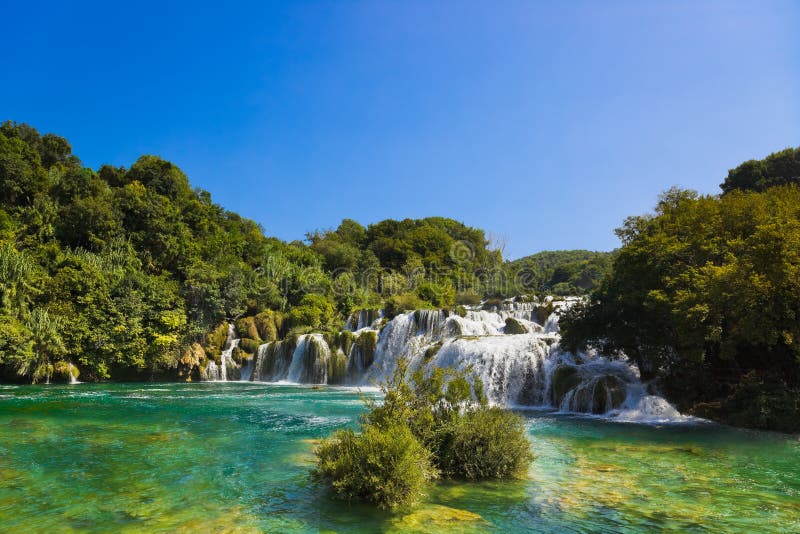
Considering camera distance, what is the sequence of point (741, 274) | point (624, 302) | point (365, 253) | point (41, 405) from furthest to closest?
point (365, 253)
point (41, 405)
point (624, 302)
point (741, 274)

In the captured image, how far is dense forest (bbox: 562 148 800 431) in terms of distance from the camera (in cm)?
1380

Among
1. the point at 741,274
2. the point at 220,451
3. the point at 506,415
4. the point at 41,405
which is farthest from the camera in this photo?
the point at 41,405

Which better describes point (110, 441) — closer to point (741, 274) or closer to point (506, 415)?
point (506, 415)

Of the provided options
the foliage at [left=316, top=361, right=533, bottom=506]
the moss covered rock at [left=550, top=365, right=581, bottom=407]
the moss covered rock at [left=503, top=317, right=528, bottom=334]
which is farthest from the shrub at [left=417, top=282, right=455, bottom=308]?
the foliage at [left=316, top=361, right=533, bottom=506]

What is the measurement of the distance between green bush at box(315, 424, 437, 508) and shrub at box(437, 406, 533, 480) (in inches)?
50.0

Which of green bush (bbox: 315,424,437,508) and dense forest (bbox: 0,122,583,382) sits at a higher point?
dense forest (bbox: 0,122,583,382)

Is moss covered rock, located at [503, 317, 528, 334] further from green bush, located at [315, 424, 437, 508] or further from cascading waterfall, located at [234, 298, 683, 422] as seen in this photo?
green bush, located at [315, 424, 437, 508]

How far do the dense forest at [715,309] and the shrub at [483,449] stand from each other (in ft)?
28.1

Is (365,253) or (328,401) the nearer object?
(328,401)

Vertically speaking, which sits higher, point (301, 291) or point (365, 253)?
point (365, 253)

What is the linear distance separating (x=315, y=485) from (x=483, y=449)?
10.1 feet

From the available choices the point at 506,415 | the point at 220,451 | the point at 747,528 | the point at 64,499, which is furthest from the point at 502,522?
the point at 220,451

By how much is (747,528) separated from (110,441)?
13.7 metres

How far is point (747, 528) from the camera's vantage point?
265 inches
